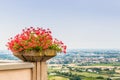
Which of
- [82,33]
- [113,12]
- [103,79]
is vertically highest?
[113,12]

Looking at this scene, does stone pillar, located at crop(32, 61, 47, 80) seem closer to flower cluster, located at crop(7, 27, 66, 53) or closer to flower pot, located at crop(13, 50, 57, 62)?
flower pot, located at crop(13, 50, 57, 62)

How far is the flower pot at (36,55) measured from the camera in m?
4.26

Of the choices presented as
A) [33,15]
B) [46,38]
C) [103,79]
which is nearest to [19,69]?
[46,38]

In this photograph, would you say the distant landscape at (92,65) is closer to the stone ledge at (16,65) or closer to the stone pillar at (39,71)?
the stone pillar at (39,71)

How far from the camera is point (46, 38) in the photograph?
4.40 metres

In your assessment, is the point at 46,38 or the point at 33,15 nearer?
the point at 46,38

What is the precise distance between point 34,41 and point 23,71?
42 centimetres

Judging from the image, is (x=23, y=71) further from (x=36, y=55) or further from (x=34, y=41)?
(x=34, y=41)

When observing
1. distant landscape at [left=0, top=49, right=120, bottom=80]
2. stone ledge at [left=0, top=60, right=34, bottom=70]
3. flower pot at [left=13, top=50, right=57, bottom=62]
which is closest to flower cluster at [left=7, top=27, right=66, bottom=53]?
flower pot at [left=13, top=50, right=57, bottom=62]

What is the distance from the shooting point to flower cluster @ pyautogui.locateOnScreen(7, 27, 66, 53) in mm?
4289

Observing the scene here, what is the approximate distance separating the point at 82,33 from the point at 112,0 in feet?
12.0

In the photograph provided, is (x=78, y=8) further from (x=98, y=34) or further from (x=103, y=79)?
(x=103, y=79)

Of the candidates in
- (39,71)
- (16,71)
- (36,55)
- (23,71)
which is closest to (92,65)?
(39,71)

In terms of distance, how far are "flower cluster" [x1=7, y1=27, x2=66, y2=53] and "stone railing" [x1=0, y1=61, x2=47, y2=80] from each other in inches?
8.2
